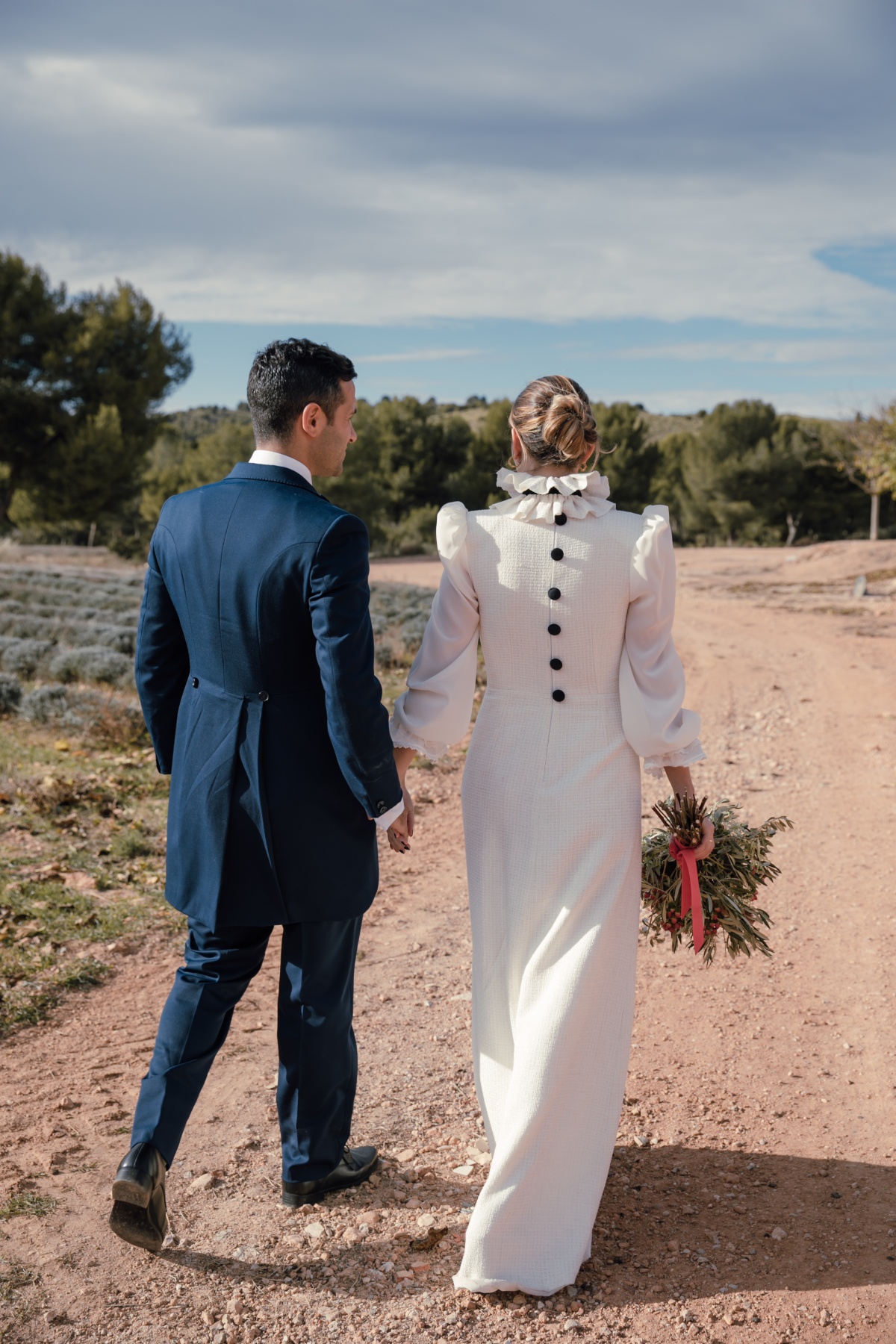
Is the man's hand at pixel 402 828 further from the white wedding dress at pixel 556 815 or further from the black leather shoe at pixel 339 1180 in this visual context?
the black leather shoe at pixel 339 1180

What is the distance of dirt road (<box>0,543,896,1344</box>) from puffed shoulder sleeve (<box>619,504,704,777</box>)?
4.32 ft

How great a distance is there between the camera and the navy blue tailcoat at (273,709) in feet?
8.01

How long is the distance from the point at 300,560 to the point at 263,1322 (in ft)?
5.79

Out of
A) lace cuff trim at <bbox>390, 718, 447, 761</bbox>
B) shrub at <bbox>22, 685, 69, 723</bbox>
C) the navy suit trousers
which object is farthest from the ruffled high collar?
shrub at <bbox>22, 685, 69, 723</bbox>

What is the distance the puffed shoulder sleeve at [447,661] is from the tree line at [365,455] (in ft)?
80.2

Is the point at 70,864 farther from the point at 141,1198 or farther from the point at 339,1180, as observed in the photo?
the point at 141,1198

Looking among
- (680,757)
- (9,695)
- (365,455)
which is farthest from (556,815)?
(365,455)

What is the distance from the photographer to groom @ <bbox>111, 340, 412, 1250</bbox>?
246 centimetres

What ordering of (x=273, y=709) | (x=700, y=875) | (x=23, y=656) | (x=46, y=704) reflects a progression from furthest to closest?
1. (x=23, y=656)
2. (x=46, y=704)
3. (x=700, y=875)
4. (x=273, y=709)

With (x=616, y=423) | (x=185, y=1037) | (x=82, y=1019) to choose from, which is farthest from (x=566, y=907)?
(x=616, y=423)

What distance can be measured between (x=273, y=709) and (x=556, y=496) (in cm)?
88

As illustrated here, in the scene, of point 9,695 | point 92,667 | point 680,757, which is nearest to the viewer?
point 680,757

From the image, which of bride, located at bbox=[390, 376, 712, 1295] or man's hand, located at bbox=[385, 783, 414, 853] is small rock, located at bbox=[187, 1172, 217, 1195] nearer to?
bride, located at bbox=[390, 376, 712, 1295]

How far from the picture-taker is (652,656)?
2.56 metres
